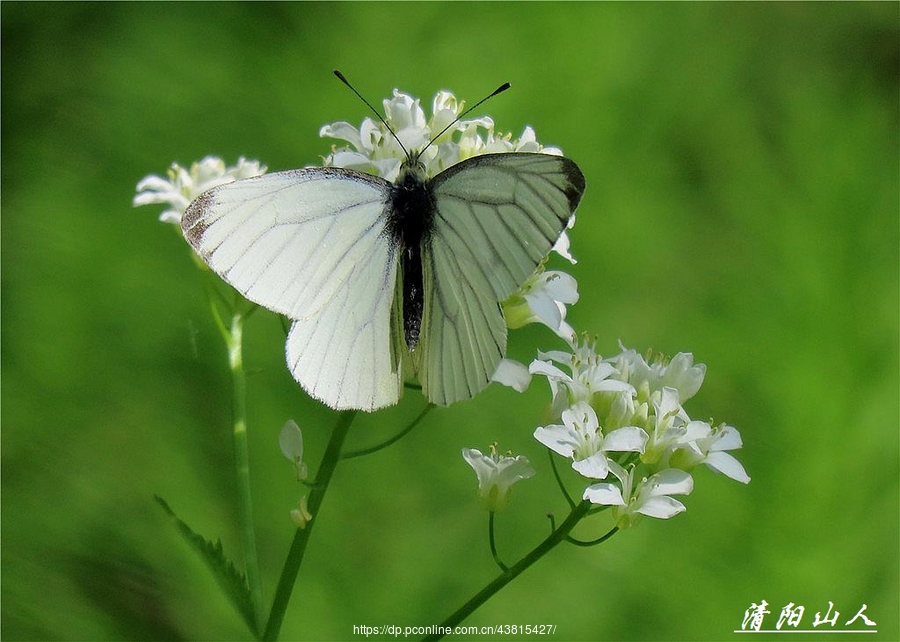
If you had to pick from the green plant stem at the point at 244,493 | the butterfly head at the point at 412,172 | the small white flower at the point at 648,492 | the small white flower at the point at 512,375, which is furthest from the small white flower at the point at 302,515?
the butterfly head at the point at 412,172

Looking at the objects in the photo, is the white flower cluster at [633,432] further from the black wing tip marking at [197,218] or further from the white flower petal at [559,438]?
the black wing tip marking at [197,218]

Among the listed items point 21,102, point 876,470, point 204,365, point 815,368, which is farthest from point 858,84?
point 21,102

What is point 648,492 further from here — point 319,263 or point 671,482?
point 319,263

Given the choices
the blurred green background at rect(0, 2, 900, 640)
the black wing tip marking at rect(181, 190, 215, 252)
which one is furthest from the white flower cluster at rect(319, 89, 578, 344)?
the blurred green background at rect(0, 2, 900, 640)

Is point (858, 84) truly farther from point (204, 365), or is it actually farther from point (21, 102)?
point (21, 102)

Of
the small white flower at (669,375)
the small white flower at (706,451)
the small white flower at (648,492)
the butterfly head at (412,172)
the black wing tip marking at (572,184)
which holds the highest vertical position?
the butterfly head at (412,172)

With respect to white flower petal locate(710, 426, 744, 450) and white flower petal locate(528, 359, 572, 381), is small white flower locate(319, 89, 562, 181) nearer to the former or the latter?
white flower petal locate(528, 359, 572, 381)
